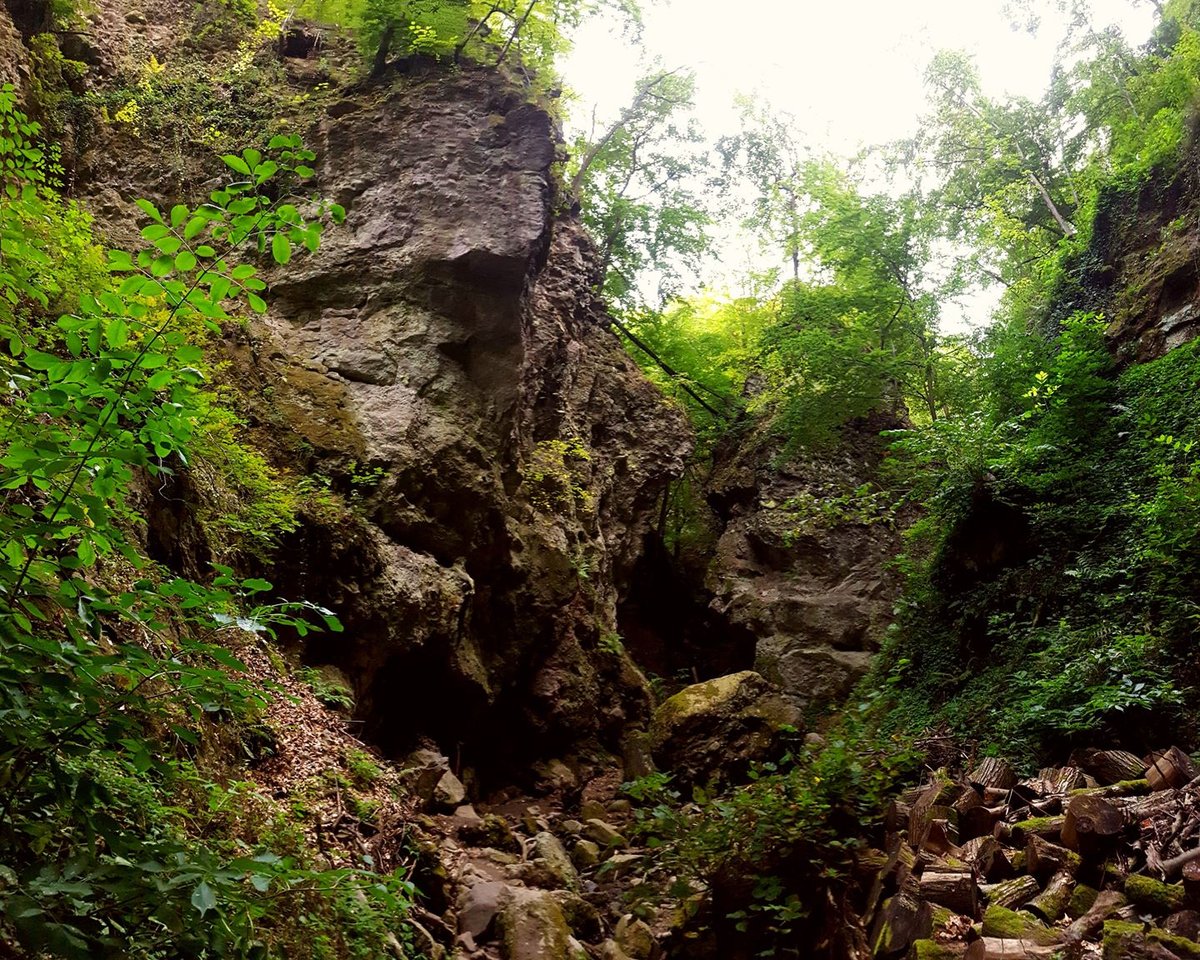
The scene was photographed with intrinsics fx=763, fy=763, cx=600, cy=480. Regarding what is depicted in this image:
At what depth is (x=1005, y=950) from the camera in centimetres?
460

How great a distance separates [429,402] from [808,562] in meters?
10.1

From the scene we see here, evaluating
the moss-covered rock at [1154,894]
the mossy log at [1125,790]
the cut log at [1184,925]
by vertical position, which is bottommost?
the cut log at [1184,925]

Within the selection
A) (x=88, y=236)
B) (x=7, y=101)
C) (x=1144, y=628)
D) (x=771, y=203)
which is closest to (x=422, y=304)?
(x=88, y=236)

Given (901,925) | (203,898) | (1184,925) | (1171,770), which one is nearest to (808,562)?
(1171,770)

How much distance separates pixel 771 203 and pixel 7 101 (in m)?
19.8

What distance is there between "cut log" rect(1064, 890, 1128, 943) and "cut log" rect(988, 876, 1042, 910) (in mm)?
355

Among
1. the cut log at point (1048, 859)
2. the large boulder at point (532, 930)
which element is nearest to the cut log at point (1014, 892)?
the cut log at point (1048, 859)

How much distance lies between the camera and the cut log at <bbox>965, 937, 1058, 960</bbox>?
4.57 meters

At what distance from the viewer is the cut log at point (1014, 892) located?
5363 millimetres

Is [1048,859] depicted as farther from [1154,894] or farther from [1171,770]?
[1171,770]

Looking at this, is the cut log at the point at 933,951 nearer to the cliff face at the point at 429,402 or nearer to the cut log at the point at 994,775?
the cut log at the point at 994,775

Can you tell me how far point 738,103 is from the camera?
2147 cm

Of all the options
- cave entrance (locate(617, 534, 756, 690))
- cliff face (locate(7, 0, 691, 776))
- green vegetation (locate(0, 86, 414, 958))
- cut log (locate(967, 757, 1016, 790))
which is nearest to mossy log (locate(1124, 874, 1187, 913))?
cut log (locate(967, 757, 1016, 790))

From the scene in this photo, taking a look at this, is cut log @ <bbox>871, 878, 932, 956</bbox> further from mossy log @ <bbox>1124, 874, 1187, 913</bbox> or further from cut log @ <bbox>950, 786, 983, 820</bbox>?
cut log @ <bbox>950, 786, 983, 820</bbox>
